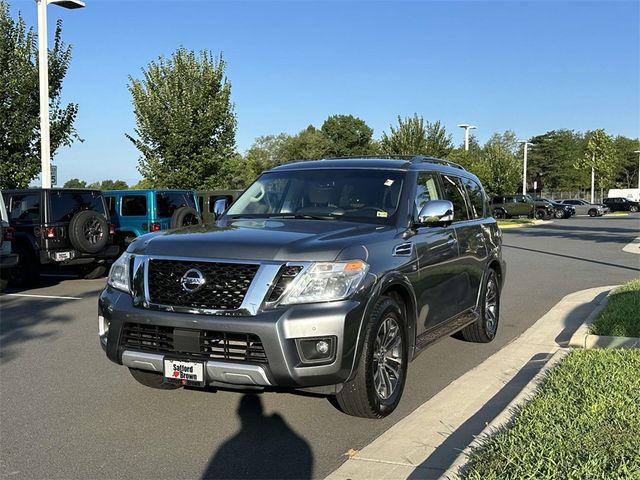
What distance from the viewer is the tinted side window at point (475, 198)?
695 centimetres

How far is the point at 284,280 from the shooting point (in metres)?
3.94

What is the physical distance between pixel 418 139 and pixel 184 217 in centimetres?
2922

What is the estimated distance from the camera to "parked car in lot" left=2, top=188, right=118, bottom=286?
11547mm

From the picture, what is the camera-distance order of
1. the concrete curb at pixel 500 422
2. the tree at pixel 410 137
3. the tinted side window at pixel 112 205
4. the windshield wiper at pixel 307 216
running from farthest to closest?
the tree at pixel 410 137 → the tinted side window at pixel 112 205 → the windshield wiper at pixel 307 216 → the concrete curb at pixel 500 422

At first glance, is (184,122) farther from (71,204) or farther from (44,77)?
(71,204)

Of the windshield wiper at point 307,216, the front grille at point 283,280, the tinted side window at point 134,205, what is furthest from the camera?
the tinted side window at point 134,205

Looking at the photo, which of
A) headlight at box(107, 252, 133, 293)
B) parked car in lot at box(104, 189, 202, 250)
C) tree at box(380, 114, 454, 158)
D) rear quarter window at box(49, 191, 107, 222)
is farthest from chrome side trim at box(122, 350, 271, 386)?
tree at box(380, 114, 454, 158)

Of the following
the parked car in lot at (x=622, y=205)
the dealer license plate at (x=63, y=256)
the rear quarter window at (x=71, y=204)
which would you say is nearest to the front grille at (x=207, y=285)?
the dealer license plate at (x=63, y=256)

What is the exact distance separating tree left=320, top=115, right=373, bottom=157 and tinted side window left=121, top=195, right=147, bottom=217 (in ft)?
233

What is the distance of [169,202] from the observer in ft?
48.9

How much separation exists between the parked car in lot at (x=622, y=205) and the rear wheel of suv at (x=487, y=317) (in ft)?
202

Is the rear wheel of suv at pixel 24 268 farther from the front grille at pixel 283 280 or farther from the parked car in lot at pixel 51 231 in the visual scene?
the front grille at pixel 283 280

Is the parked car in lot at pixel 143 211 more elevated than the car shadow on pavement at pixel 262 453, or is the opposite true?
the parked car in lot at pixel 143 211

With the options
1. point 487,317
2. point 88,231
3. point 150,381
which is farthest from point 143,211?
point 150,381
